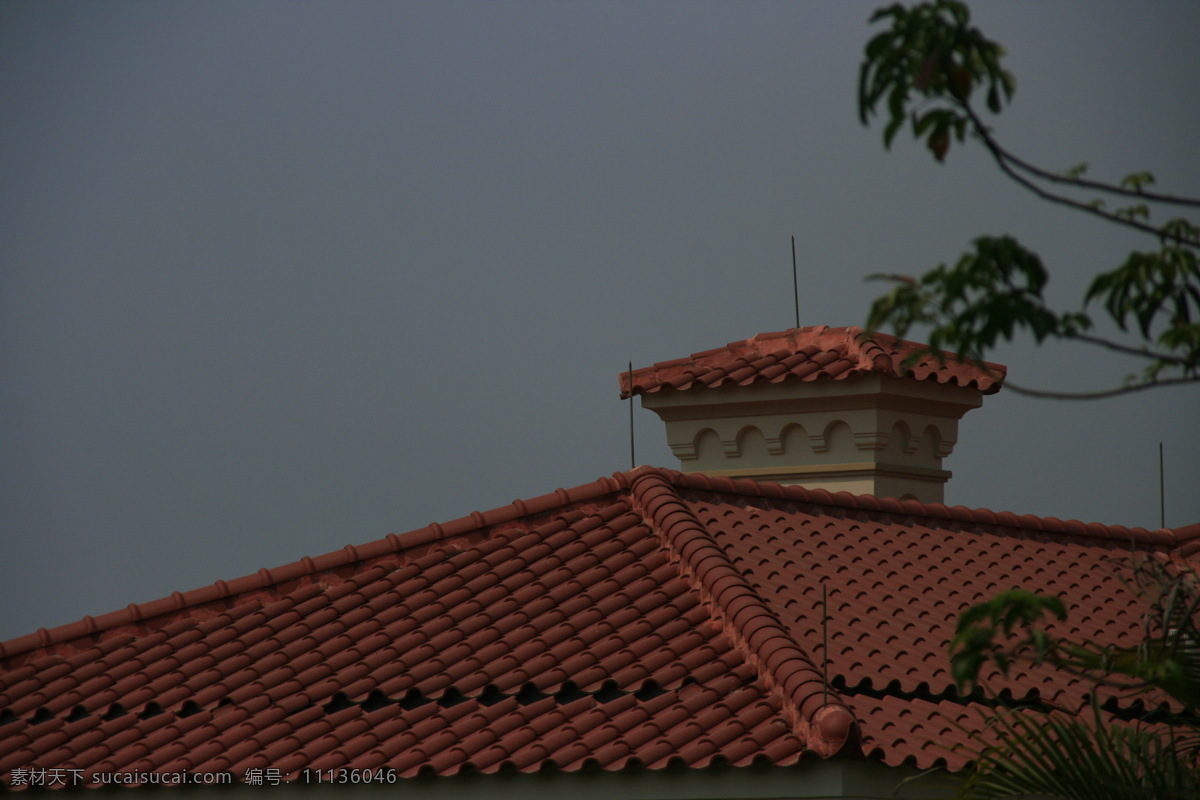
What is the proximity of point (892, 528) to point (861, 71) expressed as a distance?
8490mm

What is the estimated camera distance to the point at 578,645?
9883 millimetres

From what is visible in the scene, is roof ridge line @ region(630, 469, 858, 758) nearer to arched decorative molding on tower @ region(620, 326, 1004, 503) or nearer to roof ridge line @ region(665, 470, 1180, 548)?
roof ridge line @ region(665, 470, 1180, 548)

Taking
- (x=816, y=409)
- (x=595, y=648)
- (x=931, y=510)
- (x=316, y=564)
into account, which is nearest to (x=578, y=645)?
(x=595, y=648)

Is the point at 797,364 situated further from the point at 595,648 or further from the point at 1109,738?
the point at 1109,738

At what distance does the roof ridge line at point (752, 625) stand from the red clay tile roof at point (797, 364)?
307cm

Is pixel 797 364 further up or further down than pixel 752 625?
further up

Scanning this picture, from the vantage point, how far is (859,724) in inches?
325

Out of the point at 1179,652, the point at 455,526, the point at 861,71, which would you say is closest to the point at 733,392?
the point at 455,526

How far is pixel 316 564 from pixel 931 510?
564 cm

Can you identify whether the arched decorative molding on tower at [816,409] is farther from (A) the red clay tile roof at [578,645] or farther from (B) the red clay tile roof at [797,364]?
(A) the red clay tile roof at [578,645]

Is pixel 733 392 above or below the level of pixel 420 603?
above

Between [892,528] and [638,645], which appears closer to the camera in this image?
[638,645]

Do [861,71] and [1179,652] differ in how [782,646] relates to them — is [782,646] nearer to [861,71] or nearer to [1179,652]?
[1179,652]

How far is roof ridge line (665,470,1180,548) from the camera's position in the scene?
12125 mm
